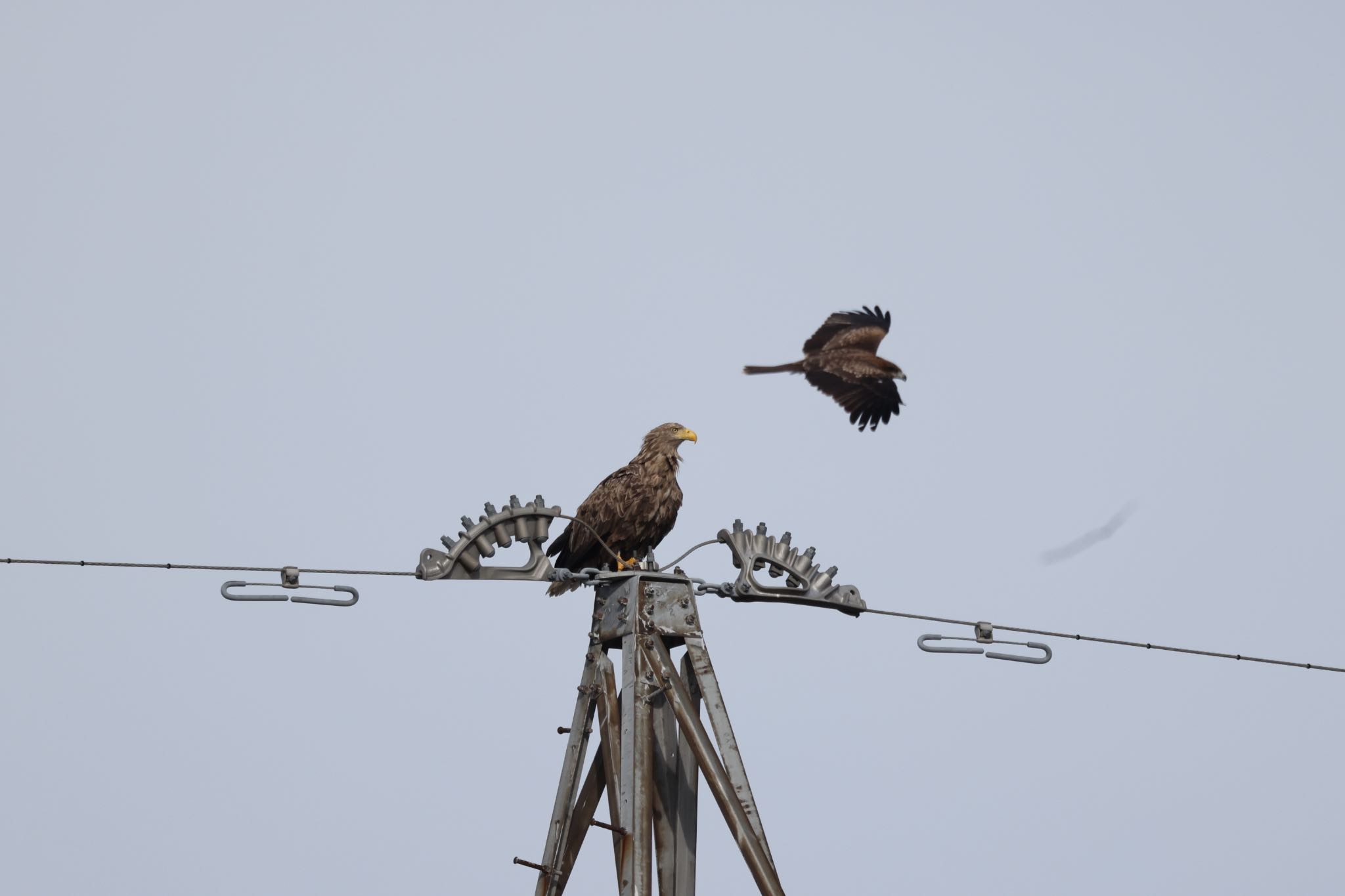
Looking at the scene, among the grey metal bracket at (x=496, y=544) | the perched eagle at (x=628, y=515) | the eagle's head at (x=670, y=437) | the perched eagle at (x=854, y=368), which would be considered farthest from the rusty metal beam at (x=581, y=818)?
the perched eagle at (x=854, y=368)

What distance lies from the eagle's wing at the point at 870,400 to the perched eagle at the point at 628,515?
59.1 inches

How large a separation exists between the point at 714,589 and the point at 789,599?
52cm

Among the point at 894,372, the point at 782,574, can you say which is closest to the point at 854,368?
the point at 894,372

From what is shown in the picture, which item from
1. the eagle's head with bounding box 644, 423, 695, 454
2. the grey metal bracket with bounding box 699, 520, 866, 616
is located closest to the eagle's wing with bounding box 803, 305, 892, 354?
the eagle's head with bounding box 644, 423, 695, 454

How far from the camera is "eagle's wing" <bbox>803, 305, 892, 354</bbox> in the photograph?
1420cm

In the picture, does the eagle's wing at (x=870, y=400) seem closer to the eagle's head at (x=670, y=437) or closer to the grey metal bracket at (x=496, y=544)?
the eagle's head at (x=670, y=437)

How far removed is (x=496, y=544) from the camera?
9992 mm

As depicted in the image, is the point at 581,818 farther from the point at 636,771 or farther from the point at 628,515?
the point at 628,515

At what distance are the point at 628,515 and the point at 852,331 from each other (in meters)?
2.80

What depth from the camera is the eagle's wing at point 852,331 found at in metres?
14.2

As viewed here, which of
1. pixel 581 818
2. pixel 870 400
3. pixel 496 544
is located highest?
pixel 870 400

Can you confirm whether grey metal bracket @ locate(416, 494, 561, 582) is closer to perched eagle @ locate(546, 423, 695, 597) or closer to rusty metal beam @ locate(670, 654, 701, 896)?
rusty metal beam @ locate(670, 654, 701, 896)

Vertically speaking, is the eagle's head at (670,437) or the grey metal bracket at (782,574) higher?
the eagle's head at (670,437)

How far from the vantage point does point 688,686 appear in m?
9.90
